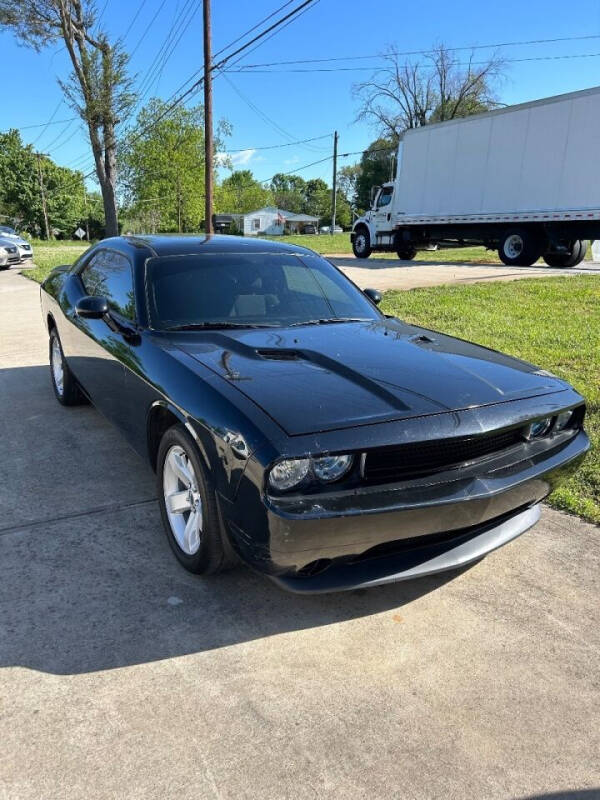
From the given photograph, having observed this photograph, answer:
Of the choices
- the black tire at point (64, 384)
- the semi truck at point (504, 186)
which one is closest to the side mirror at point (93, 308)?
the black tire at point (64, 384)

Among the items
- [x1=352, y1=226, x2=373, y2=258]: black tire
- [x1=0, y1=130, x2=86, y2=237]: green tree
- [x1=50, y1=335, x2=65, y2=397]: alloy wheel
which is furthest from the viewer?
[x1=0, y1=130, x2=86, y2=237]: green tree

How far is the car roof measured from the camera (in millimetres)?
3887

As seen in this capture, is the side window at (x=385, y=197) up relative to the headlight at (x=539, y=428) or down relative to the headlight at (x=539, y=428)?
up

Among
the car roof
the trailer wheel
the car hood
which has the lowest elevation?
the trailer wheel

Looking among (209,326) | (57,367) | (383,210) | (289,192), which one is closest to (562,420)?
(209,326)

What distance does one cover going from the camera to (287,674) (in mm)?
2250

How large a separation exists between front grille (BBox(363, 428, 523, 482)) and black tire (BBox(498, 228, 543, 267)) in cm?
1643

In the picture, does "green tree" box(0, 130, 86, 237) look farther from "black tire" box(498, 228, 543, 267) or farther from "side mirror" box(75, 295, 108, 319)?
"side mirror" box(75, 295, 108, 319)

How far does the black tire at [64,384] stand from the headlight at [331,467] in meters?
3.36

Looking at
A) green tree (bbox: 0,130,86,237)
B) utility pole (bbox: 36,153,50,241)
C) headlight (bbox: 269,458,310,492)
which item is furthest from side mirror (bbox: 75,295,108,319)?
green tree (bbox: 0,130,86,237)

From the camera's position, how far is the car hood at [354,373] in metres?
2.35

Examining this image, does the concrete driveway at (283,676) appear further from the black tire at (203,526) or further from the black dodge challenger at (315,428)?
the black dodge challenger at (315,428)

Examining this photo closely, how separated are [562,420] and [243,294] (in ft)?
6.23

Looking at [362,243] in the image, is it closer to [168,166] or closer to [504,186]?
[504,186]
